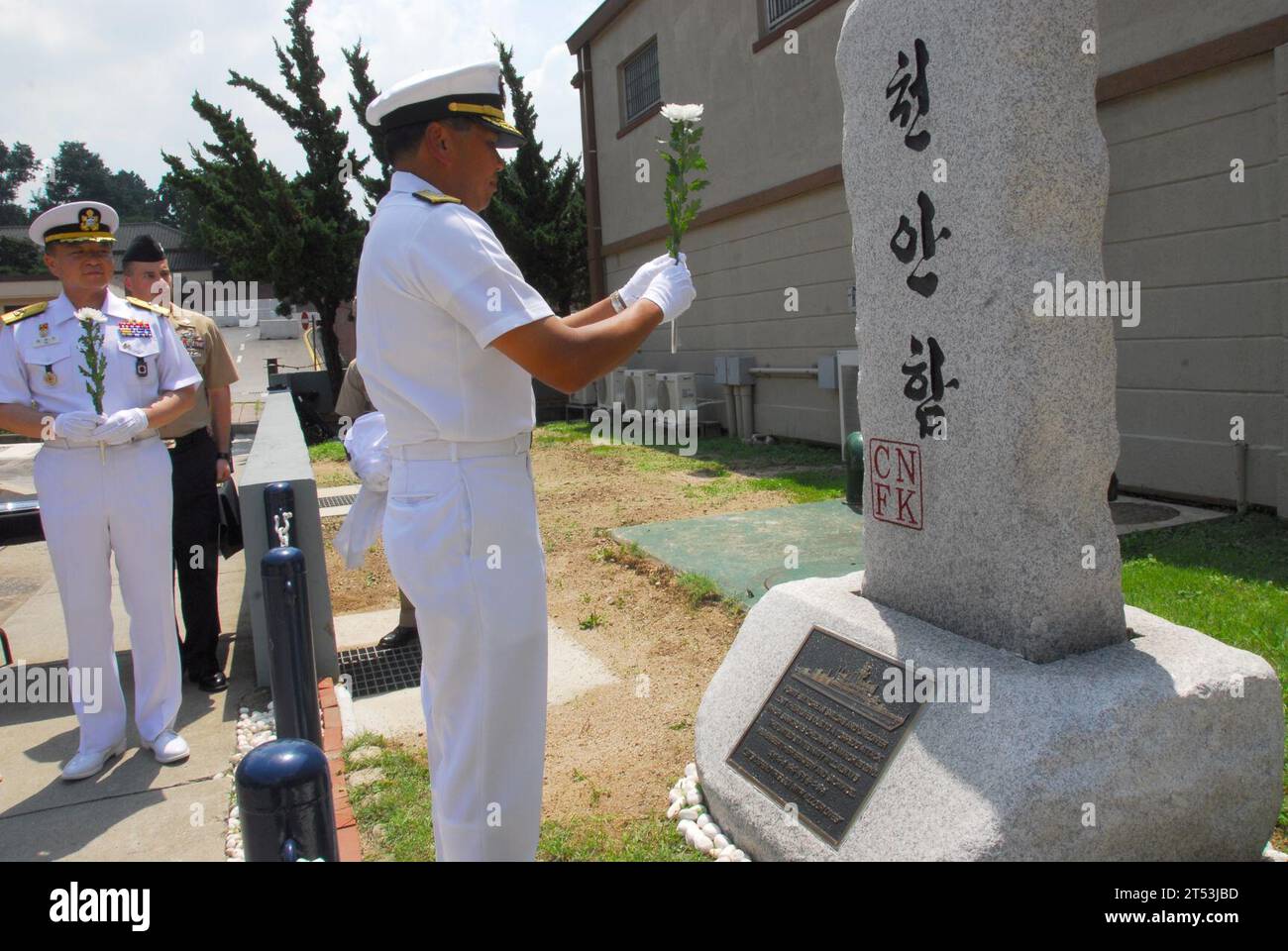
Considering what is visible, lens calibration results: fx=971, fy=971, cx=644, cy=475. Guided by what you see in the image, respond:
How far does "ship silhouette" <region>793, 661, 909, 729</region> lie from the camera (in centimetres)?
281

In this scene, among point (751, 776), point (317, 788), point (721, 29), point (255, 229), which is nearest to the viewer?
point (317, 788)

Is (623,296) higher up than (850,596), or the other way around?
(623,296)

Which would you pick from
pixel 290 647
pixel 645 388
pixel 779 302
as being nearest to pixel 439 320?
pixel 290 647

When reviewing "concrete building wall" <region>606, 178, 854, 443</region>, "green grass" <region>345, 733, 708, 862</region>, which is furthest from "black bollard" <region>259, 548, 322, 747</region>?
"concrete building wall" <region>606, 178, 854, 443</region>

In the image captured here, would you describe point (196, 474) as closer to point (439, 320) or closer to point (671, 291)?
point (439, 320)

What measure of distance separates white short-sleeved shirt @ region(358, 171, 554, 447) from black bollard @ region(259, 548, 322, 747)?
111 centimetres

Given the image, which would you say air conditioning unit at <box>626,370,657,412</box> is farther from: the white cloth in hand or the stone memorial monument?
the stone memorial monument

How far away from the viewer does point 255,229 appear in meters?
17.4

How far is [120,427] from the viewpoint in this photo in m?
3.55

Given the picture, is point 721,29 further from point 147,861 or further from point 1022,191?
point 147,861

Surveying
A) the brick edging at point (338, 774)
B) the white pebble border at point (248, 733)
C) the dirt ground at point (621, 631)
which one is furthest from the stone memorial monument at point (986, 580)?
the white pebble border at point (248, 733)

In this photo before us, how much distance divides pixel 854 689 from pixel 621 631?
2453mm

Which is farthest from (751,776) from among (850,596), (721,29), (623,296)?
(721,29)

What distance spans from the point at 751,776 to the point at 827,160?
26.8 ft
